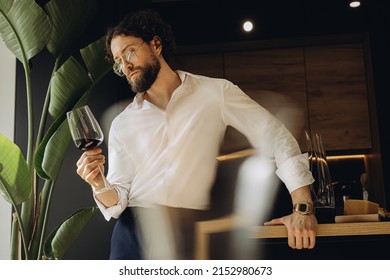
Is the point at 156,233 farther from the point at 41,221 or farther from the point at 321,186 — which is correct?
the point at 321,186

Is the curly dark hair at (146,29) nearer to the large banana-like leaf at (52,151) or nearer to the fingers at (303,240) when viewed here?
the large banana-like leaf at (52,151)

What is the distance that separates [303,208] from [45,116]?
3.42ft

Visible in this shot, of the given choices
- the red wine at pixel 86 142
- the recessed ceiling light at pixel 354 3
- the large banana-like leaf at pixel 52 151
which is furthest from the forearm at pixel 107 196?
the recessed ceiling light at pixel 354 3

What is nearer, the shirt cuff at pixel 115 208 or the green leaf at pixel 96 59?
the shirt cuff at pixel 115 208

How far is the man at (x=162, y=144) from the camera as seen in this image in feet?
6.11

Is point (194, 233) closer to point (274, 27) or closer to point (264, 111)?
point (264, 111)

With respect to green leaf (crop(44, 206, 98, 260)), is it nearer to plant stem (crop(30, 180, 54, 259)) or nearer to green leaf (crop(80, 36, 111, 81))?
plant stem (crop(30, 180, 54, 259))

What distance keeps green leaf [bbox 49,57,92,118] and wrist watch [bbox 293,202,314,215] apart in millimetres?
904

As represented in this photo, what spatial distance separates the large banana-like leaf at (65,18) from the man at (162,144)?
0.68 feet

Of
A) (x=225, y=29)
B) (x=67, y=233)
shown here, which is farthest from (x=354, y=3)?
(x=67, y=233)

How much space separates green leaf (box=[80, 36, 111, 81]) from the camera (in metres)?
2.05

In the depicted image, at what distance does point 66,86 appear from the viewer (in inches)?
80.2
